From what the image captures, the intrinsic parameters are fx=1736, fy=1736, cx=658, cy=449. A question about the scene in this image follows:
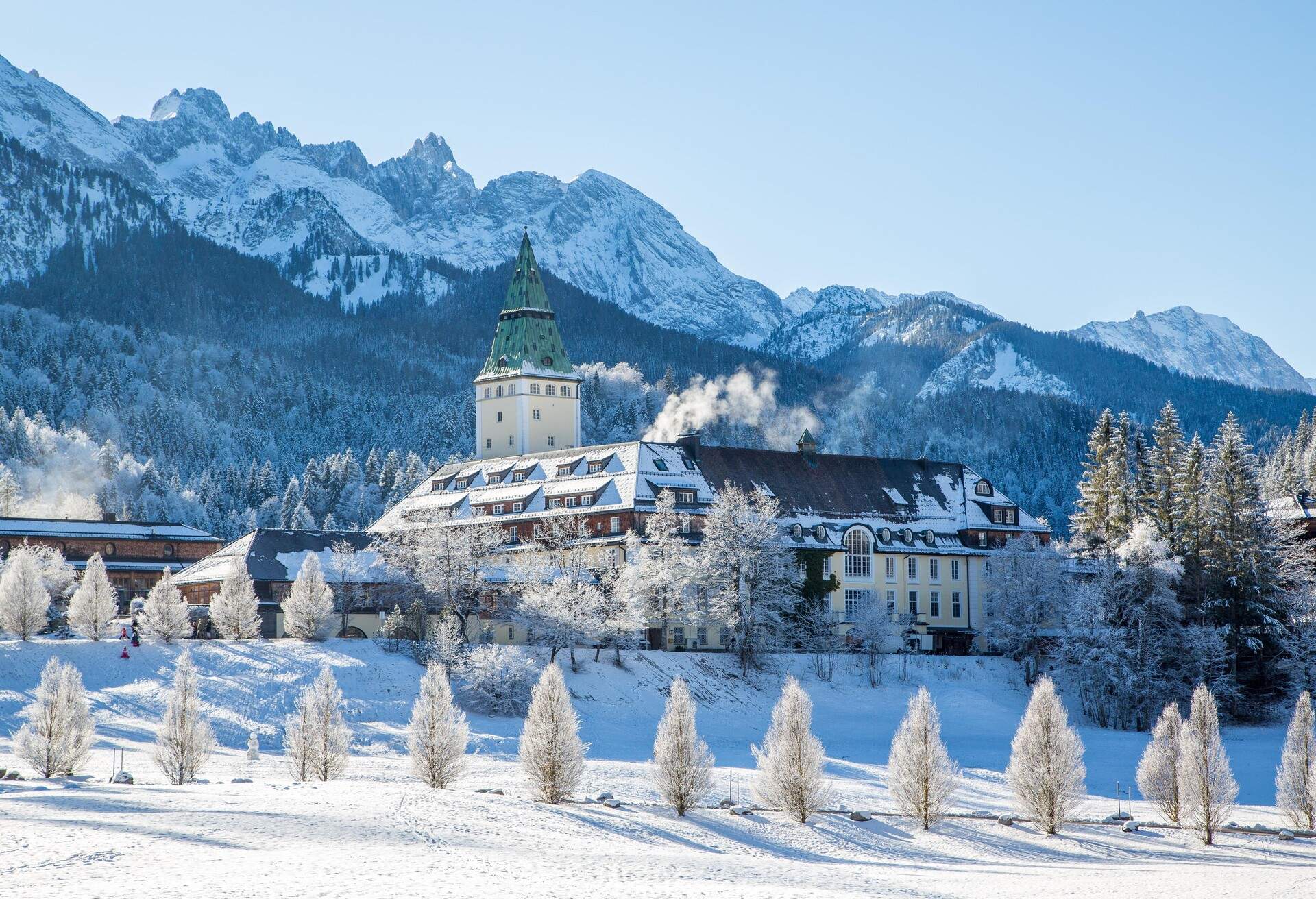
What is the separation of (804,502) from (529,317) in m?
31.6

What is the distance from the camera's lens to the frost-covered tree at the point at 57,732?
58594 mm

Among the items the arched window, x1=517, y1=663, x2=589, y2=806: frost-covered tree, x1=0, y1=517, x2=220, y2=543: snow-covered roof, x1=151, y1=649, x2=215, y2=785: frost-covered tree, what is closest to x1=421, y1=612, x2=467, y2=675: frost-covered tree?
x1=151, y1=649, x2=215, y2=785: frost-covered tree

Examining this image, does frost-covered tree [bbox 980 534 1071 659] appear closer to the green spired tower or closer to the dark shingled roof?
the dark shingled roof

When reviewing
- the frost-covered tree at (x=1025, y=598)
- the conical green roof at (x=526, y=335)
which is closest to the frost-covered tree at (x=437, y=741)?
the frost-covered tree at (x=1025, y=598)

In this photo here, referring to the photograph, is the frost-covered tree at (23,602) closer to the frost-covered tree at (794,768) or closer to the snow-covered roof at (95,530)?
the snow-covered roof at (95,530)

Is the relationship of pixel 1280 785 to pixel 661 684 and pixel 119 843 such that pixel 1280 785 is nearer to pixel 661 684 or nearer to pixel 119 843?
pixel 661 684

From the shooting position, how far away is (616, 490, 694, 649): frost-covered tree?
95.6 metres

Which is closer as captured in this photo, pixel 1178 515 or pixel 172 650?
pixel 172 650

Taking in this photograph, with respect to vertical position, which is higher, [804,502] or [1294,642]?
[804,502]

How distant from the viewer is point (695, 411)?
148m

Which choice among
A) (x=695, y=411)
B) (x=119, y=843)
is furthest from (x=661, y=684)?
(x=695, y=411)

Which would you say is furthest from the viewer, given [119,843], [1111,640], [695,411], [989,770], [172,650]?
[695,411]

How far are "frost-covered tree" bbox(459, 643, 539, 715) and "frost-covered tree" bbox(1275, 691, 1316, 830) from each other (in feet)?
112

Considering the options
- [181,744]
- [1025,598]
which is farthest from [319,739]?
[1025,598]
